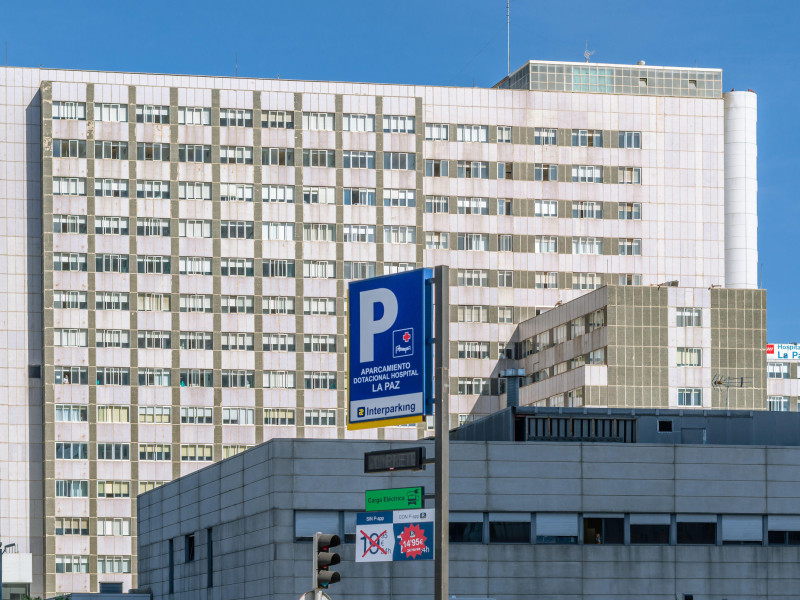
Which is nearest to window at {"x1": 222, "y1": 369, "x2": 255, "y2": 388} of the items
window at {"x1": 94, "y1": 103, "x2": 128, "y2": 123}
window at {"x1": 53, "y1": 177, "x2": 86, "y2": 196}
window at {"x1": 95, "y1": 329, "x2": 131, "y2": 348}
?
window at {"x1": 95, "y1": 329, "x2": 131, "y2": 348}

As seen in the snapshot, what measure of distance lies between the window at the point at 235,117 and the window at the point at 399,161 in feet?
42.4

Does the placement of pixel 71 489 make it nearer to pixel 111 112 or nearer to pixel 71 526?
pixel 71 526

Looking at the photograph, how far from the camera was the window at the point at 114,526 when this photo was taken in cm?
14062

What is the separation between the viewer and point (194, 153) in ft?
481

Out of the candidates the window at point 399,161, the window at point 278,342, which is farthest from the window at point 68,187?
the window at point 399,161

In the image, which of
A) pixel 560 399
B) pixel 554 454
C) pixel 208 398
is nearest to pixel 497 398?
pixel 560 399

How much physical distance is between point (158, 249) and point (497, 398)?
3388 centimetres

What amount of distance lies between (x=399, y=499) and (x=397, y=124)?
4547 inches

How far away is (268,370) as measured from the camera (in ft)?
478

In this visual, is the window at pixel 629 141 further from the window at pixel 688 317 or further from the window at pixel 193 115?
the window at pixel 193 115

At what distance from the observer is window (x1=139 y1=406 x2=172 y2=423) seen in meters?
143

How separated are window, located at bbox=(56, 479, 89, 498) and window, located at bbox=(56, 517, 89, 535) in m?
2.01

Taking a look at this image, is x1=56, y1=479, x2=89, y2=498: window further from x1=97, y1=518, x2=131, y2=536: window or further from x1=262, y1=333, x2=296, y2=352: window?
x1=262, y1=333, x2=296, y2=352: window

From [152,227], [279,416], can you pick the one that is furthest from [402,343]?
[152,227]
